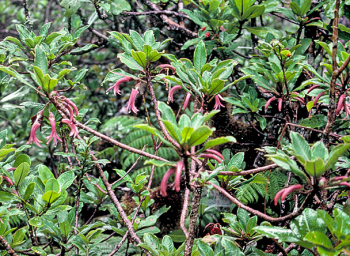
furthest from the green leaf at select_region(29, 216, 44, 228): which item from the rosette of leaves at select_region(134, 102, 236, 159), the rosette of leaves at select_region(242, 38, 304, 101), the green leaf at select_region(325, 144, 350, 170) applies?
the rosette of leaves at select_region(242, 38, 304, 101)

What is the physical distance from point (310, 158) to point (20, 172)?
3.13 feet

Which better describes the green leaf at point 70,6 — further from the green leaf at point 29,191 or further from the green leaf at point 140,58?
the green leaf at point 29,191

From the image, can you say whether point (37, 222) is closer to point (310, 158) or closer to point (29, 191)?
point (29, 191)

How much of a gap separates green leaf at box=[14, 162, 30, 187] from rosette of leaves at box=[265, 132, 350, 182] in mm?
821

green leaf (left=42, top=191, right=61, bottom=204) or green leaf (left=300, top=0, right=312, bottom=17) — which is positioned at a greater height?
green leaf (left=300, top=0, right=312, bottom=17)

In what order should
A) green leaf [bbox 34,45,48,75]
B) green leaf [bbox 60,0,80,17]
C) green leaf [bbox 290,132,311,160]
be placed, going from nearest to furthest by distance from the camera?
green leaf [bbox 290,132,311,160], green leaf [bbox 34,45,48,75], green leaf [bbox 60,0,80,17]

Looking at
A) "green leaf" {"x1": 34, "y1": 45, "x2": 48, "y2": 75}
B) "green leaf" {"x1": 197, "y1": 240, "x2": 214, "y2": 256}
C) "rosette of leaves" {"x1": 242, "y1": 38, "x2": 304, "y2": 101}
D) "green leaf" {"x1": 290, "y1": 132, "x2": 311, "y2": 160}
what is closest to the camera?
"green leaf" {"x1": 290, "y1": 132, "x2": 311, "y2": 160}

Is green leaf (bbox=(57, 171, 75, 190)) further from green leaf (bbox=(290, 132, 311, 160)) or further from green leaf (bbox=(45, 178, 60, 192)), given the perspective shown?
green leaf (bbox=(290, 132, 311, 160))

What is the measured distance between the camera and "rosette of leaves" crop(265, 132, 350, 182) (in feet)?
2.29

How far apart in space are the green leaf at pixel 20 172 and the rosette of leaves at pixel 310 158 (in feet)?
2.69

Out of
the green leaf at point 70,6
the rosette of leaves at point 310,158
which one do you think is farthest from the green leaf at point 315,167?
the green leaf at point 70,6

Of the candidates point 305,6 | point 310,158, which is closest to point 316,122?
point 310,158

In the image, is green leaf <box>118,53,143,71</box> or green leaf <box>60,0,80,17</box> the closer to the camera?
green leaf <box>118,53,143,71</box>

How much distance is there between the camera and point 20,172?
40.8 inches
